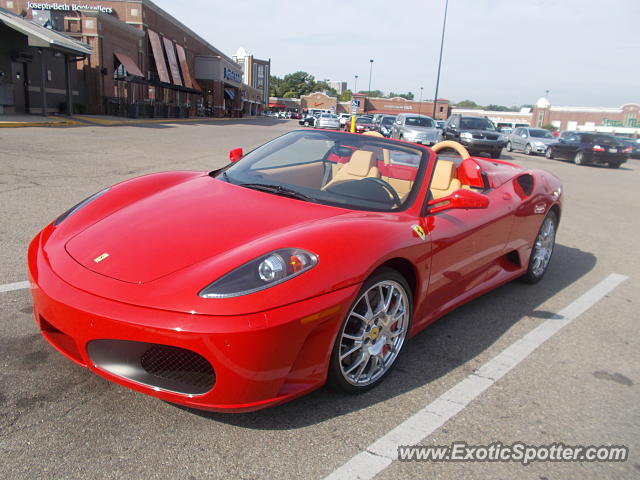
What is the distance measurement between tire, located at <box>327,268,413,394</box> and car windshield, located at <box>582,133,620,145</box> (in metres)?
21.7

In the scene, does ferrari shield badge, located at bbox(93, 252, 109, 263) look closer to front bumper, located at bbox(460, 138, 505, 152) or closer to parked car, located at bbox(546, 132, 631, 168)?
front bumper, located at bbox(460, 138, 505, 152)

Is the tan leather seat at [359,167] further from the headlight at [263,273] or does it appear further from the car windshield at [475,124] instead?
the car windshield at [475,124]

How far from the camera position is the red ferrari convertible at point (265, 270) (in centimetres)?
210

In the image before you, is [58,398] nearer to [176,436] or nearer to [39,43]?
[176,436]

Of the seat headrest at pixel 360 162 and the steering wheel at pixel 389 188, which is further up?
the seat headrest at pixel 360 162

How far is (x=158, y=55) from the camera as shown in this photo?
36.8 metres

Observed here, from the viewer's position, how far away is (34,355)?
9.09 ft

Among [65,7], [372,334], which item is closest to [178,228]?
[372,334]

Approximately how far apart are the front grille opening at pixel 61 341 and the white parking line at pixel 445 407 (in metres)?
1.22

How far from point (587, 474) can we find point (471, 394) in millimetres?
679

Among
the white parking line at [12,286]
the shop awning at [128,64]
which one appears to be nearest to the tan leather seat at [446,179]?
the white parking line at [12,286]

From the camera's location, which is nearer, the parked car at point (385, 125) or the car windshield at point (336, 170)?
the car windshield at point (336, 170)

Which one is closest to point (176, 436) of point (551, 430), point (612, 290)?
point (551, 430)

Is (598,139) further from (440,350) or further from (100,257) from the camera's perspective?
(100,257)
